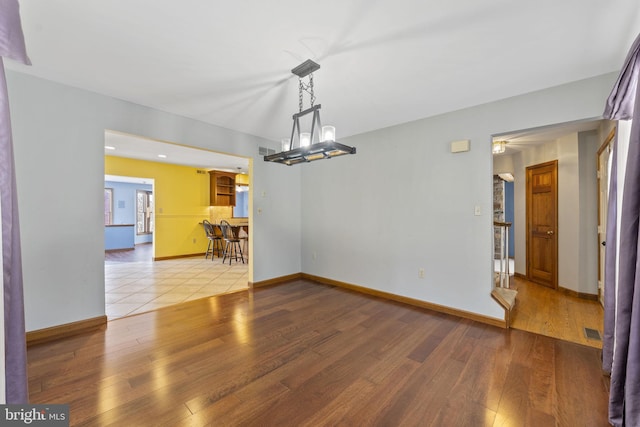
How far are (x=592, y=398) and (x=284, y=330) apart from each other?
2451mm

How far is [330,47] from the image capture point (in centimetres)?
202

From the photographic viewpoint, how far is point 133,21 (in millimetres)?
1757

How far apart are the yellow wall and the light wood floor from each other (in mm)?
7473

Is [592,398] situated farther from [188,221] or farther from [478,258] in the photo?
[188,221]

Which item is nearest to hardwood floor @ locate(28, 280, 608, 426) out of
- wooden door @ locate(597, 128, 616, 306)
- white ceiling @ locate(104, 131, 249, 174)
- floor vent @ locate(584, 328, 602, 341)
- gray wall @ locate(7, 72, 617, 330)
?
floor vent @ locate(584, 328, 602, 341)

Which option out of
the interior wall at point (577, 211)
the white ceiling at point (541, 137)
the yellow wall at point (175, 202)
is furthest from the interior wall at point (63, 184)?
the interior wall at point (577, 211)

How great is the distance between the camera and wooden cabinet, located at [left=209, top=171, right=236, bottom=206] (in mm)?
7777

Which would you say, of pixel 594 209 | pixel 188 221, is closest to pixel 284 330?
pixel 594 209

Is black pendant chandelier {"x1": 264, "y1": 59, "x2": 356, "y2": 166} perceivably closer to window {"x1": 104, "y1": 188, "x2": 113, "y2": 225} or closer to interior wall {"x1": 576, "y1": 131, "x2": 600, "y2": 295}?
interior wall {"x1": 576, "y1": 131, "x2": 600, "y2": 295}

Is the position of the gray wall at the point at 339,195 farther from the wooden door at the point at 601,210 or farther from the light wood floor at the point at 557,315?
the wooden door at the point at 601,210

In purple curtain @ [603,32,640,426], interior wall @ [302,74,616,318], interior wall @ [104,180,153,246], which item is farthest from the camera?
interior wall @ [104,180,153,246]

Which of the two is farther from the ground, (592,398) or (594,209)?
(594,209)

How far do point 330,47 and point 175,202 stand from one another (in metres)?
6.62

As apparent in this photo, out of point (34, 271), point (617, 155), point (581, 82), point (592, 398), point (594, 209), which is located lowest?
point (592, 398)
